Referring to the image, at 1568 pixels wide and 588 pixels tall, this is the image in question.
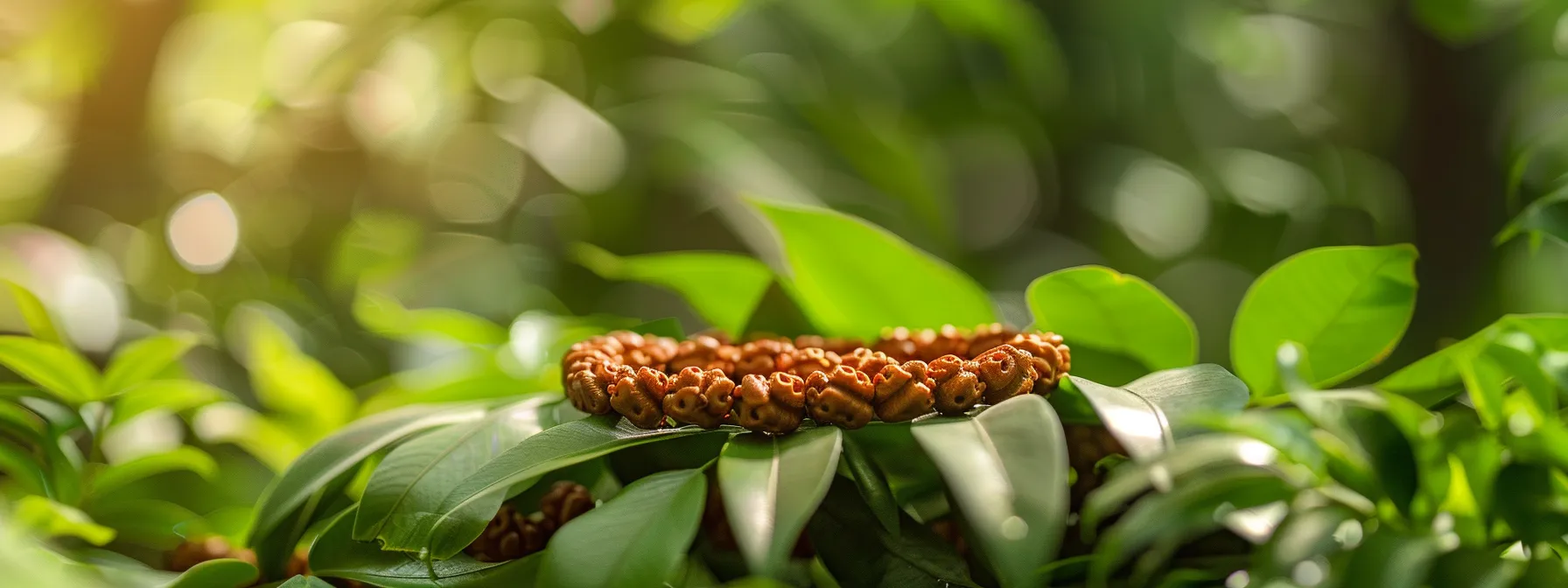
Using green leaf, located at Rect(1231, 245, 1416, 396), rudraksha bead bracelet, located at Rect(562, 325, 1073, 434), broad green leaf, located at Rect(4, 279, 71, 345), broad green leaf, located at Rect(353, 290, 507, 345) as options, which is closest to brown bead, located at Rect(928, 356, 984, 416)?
rudraksha bead bracelet, located at Rect(562, 325, 1073, 434)

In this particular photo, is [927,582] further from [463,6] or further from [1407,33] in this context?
[1407,33]

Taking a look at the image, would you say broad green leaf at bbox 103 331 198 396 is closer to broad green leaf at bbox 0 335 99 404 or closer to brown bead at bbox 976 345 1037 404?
broad green leaf at bbox 0 335 99 404

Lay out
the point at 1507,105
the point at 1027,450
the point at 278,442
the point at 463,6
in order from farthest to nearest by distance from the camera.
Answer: the point at 1507,105 < the point at 463,6 < the point at 278,442 < the point at 1027,450

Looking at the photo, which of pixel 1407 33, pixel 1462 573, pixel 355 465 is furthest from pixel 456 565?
pixel 1407 33

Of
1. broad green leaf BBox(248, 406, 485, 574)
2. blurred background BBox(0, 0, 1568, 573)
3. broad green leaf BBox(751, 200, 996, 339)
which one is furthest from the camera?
blurred background BBox(0, 0, 1568, 573)

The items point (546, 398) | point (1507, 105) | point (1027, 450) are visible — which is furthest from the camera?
point (1507, 105)

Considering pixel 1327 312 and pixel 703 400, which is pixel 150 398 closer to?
pixel 703 400
